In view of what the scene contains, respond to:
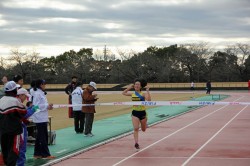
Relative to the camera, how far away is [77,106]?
14695mm

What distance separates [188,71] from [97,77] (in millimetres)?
21198

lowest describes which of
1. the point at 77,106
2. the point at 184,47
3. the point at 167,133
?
the point at 167,133

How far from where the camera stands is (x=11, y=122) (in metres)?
7.56

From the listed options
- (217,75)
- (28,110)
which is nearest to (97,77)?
(217,75)

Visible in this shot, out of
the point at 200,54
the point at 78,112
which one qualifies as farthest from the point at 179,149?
the point at 200,54

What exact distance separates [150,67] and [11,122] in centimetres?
9878

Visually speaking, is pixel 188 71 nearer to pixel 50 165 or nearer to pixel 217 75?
pixel 217 75

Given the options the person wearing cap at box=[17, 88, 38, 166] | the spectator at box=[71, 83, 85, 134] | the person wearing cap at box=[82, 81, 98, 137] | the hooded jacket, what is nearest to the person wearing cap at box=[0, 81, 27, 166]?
the hooded jacket

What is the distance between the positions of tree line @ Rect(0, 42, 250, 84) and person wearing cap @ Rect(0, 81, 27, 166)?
302 feet

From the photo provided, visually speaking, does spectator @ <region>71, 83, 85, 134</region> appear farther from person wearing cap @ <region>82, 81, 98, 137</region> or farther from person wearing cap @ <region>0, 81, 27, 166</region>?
person wearing cap @ <region>0, 81, 27, 166</region>

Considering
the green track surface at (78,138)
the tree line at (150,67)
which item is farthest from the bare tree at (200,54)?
the green track surface at (78,138)

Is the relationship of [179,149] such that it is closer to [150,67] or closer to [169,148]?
[169,148]

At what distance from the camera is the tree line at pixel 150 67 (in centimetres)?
9994

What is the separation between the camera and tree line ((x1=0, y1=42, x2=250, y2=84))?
99938 mm
